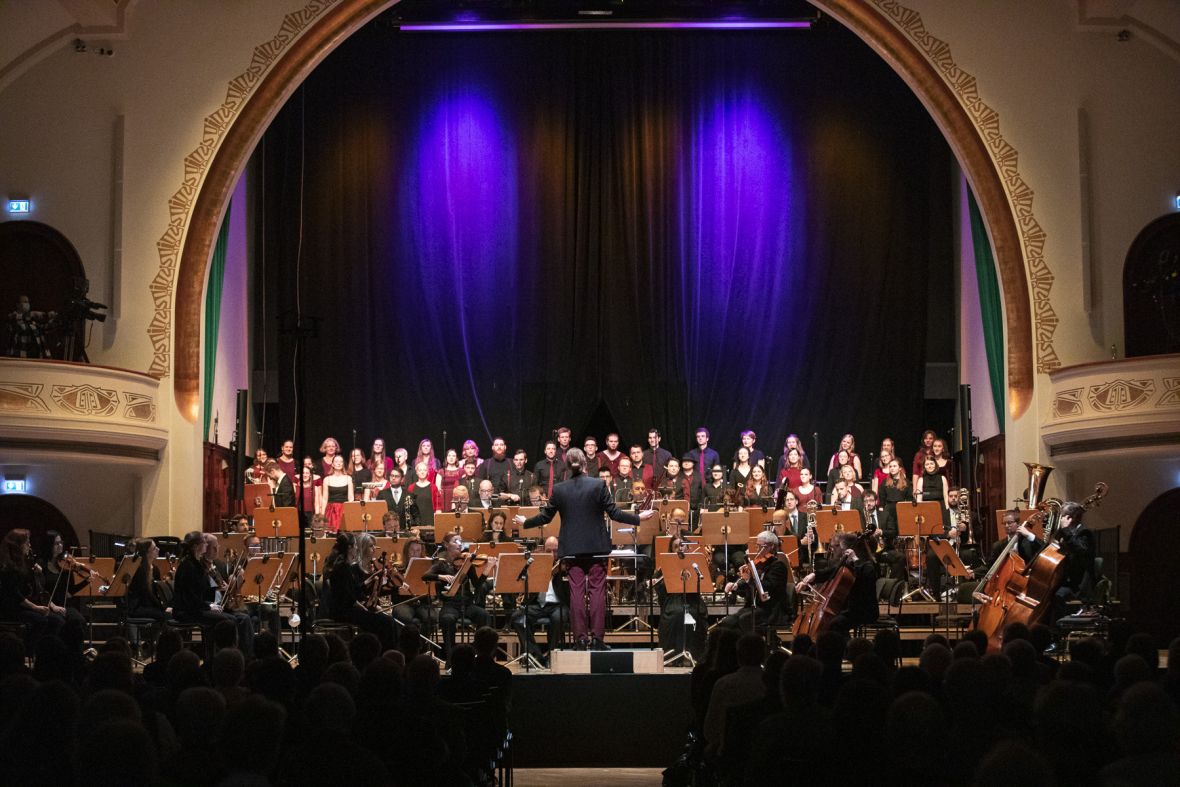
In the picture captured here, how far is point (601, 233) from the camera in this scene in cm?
1845

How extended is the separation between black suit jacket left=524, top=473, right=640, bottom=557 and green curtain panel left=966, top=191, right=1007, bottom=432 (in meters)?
7.70

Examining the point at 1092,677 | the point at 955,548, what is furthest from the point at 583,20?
the point at 1092,677

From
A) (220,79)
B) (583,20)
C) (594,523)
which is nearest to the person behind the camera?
(594,523)

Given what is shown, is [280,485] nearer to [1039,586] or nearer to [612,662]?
[612,662]

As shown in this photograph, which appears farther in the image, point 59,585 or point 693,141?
point 693,141

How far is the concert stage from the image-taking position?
825 cm

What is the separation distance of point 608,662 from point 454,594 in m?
2.27

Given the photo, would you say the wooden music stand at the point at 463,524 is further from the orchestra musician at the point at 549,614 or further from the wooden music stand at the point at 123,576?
the wooden music stand at the point at 123,576

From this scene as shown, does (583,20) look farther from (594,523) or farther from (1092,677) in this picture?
(1092,677)

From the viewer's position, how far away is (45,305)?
49.8ft

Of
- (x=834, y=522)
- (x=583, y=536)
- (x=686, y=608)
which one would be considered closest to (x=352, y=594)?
(x=583, y=536)

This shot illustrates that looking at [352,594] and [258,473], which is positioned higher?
[258,473]

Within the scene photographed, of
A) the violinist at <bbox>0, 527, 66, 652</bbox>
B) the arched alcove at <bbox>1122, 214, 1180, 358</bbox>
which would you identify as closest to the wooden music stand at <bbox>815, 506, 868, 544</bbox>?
the arched alcove at <bbox>1122, 214, 1180, 358</bbox>

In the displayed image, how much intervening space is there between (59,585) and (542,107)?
32.6ft
